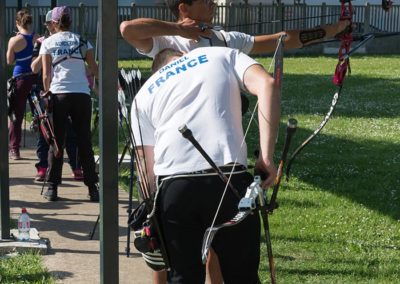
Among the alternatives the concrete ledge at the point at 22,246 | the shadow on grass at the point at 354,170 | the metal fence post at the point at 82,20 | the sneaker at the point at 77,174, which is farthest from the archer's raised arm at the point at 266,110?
the metal fence post at the point at 82,20

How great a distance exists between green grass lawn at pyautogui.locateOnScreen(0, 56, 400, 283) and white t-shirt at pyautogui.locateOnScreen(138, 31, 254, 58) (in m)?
1.88

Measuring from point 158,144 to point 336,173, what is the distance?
6370mm

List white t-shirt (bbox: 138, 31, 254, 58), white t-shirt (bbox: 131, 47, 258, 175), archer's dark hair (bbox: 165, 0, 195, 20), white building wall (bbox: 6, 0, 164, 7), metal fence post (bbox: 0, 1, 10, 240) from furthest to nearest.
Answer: white building wall (bbox: 6, 0, 164, 7)
metal fence post (bbox: 0, 1, 10, 240)
white t-shirt (bbox: 138, 31, 254, 58)
archer's dark hair (bbox: 165, 0, 195, 20)
white t-shirt (bbox: 131, 47, 258, 175)

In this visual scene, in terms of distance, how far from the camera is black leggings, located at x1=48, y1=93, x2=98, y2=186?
880 centimetres

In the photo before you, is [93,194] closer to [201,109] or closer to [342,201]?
[342,201]

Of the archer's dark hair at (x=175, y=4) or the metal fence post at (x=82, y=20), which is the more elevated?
the archer's dark hair at (x=175, y=4)

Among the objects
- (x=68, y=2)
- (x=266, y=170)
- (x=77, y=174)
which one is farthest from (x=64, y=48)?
(x=68, y=2)

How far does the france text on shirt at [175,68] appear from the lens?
4.07 metres

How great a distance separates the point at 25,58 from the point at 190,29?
6.65 m

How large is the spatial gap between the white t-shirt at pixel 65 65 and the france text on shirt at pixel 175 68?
4.72m

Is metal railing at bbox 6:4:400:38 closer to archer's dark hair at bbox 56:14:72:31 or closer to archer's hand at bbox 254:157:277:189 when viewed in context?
archer's dark hair at bbox 56:14:72:31

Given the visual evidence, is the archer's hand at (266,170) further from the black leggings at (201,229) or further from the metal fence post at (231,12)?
the metal fence post at (231,12)

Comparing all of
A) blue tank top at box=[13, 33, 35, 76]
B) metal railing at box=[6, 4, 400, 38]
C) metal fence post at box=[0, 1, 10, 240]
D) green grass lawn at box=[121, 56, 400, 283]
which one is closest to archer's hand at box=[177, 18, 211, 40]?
green grass lawn at box=[121, 56, 400, 283]

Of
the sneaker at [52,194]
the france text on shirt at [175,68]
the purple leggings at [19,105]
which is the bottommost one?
the sneaker at [52,194]
